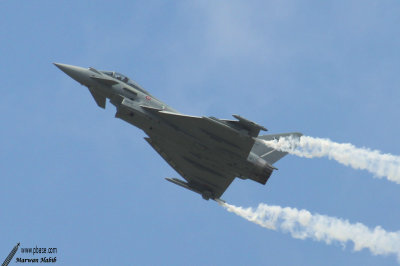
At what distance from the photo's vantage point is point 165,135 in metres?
37.1

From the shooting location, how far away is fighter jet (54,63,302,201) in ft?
116

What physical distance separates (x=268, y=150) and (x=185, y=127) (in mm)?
6579

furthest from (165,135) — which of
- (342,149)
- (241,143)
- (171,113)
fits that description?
(342,149)

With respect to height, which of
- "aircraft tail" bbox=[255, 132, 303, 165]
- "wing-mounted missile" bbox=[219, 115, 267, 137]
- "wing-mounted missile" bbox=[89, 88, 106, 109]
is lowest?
"wing-mounted missile" bbox=[219, 115, 267, 137]

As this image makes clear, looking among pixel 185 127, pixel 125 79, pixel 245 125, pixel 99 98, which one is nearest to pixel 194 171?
pixel 185 127

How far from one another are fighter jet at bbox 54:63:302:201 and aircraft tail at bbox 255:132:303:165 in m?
1.49

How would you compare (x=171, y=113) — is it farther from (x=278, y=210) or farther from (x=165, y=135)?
(x=278, y=210)

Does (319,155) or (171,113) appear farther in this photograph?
(319,155)

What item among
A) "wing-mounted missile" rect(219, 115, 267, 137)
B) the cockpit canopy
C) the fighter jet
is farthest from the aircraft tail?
the cockpit canopy

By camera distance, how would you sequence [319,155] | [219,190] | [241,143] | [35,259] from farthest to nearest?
[219,190] → [319,155] → [241,143] → [35,259]

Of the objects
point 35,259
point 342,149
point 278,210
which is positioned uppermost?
point 342,149

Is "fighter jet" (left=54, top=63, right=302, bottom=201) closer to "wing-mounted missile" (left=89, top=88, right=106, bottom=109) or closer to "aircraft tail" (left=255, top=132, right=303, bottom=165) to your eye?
"wing-mounted missile" (left=89, top=88, right=106, bottom=109)

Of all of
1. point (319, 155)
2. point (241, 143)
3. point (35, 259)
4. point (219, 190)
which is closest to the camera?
point (35, 259)

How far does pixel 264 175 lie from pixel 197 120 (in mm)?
5637
